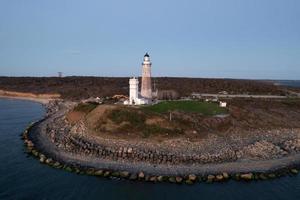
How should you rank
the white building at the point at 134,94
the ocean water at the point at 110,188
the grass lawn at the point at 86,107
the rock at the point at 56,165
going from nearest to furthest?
the ocean water at the point at 110,188
the rock at the point at 56,165
the white building at the point at 134,94
the grass lawn at the point at 86,107

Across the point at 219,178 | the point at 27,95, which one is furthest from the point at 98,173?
the point at 27,95

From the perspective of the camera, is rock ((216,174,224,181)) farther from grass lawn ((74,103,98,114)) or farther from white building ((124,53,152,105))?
grass lawn ((74,103,98,114))

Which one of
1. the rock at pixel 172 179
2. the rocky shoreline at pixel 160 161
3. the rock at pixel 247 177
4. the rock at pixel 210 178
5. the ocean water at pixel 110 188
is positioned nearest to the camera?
the ocean water at pixel 110 188

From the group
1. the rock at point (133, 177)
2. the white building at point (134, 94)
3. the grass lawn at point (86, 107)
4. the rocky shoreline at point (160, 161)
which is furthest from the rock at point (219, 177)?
the grass lawn at point (86, 107)

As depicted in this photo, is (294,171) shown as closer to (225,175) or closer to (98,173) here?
(225,175)

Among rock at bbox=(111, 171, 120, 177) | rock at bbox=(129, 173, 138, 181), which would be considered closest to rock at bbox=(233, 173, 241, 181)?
rock at bbox=(129, 173, 138, 181)

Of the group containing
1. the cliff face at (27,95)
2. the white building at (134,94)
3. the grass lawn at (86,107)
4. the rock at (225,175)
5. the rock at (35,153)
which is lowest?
the rock at (225,175)

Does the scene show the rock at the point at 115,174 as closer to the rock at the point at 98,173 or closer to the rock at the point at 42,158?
the rock at the point at 98,173
